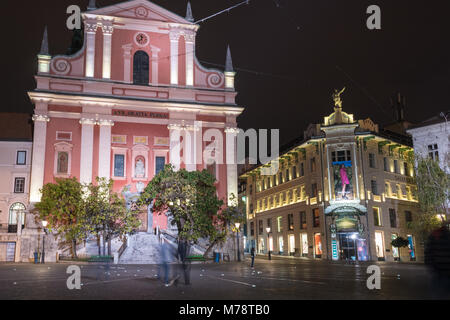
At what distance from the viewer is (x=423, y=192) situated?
33719mm

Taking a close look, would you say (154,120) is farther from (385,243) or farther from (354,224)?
(385,243)

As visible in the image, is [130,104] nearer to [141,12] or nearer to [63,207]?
[141,12]

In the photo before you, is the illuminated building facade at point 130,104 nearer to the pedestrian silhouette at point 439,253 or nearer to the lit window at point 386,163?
the lit window at point 386,163

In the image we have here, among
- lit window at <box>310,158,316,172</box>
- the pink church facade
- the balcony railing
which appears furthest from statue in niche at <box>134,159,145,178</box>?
lit window at <box>310,158,316,172</box>

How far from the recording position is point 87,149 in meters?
40.8

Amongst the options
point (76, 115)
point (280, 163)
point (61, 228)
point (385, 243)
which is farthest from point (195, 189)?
point (280, 163)

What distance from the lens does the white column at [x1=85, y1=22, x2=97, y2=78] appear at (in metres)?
42.2

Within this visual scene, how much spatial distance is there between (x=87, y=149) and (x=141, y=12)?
14.7 metres

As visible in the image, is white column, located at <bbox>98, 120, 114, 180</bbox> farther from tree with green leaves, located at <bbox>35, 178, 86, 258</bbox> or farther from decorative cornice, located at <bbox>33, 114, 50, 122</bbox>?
decorative cornice, located at <bbox>33, 114, 50, 122</bbox>

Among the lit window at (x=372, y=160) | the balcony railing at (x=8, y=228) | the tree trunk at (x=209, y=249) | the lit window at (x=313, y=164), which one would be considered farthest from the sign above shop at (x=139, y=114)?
the lit window at (x=372, y=160)

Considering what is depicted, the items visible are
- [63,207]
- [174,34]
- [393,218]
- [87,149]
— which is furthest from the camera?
[393,218]

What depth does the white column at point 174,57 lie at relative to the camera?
44531mm

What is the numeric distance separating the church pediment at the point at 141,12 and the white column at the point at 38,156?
1170cm

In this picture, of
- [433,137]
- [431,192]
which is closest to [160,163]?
[431,192]
